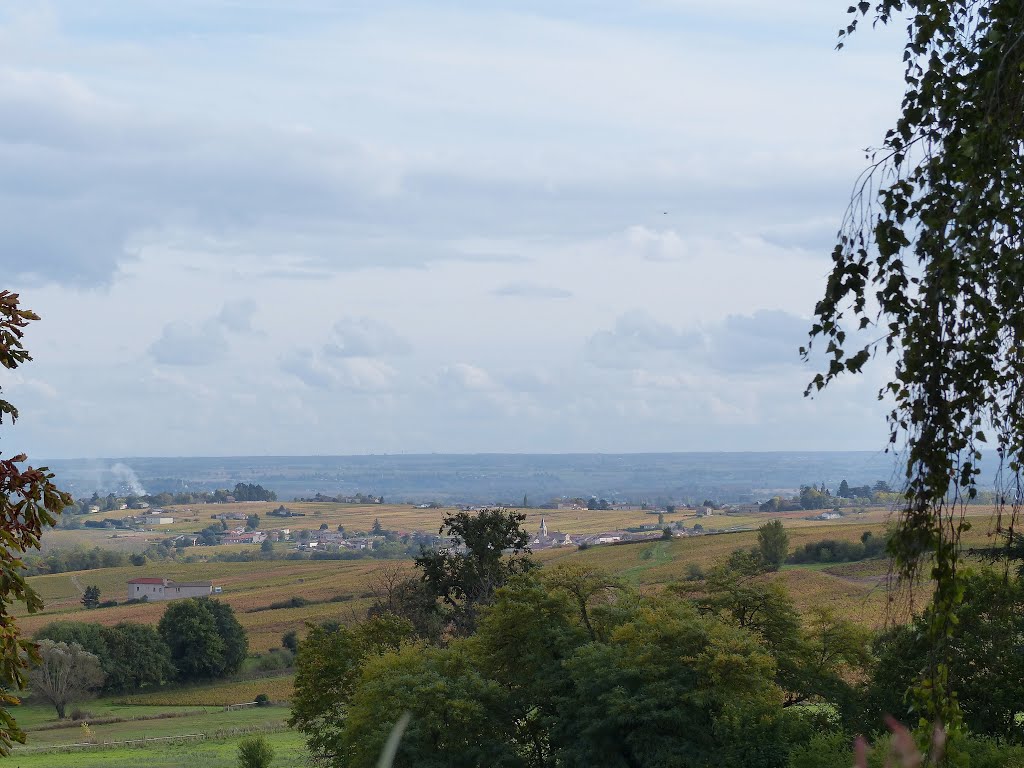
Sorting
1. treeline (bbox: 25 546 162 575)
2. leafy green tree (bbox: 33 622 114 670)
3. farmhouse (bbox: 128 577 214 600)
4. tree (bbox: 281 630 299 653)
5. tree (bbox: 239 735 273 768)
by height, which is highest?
tree (bbox: 239 735 273 768)

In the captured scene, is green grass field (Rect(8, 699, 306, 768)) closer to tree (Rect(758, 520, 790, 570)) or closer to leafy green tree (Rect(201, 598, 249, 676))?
leafy green tree (Rect(201, 598, 249, 676))

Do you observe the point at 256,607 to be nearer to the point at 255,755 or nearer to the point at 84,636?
the point at 84,636

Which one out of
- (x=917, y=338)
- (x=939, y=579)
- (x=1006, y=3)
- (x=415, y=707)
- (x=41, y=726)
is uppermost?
(x=1006, y=3)

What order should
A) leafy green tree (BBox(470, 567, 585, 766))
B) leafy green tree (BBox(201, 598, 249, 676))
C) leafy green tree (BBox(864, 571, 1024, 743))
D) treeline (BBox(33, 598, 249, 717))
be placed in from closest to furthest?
leafy green tree (BBox(864, 571, 1024, 743)), leafy green tree (BBox(470, 567, 585, 766)), treeline (BBox(33, 598, 249, 717)), leafy green tree (BBox(201, 598, 249, 676))

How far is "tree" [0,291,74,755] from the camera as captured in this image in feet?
29.7

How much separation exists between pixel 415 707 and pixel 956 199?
2865cm

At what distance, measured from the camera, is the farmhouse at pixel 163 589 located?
132m

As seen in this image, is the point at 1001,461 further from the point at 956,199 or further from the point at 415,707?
the point at 415,707

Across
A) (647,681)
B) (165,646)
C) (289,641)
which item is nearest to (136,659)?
(165,646)

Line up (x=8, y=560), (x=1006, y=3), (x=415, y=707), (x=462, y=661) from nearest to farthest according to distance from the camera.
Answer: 1. (x=1006, y=3)
2. (x=8, y=560)
3. (x=415, y=707)
4. (x=462, y=661)

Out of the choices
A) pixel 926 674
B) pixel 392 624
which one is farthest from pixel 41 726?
pixel 926 674

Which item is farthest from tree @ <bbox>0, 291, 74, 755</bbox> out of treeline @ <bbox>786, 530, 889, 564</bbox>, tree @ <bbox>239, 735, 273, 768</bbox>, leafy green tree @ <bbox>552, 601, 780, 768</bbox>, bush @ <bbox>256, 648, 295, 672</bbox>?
treeline @ <bbox>786, 530, 889, 564</bbox>

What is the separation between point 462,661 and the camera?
36156 millimetres

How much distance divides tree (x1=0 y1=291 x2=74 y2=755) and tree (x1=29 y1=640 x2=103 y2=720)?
230 feet
